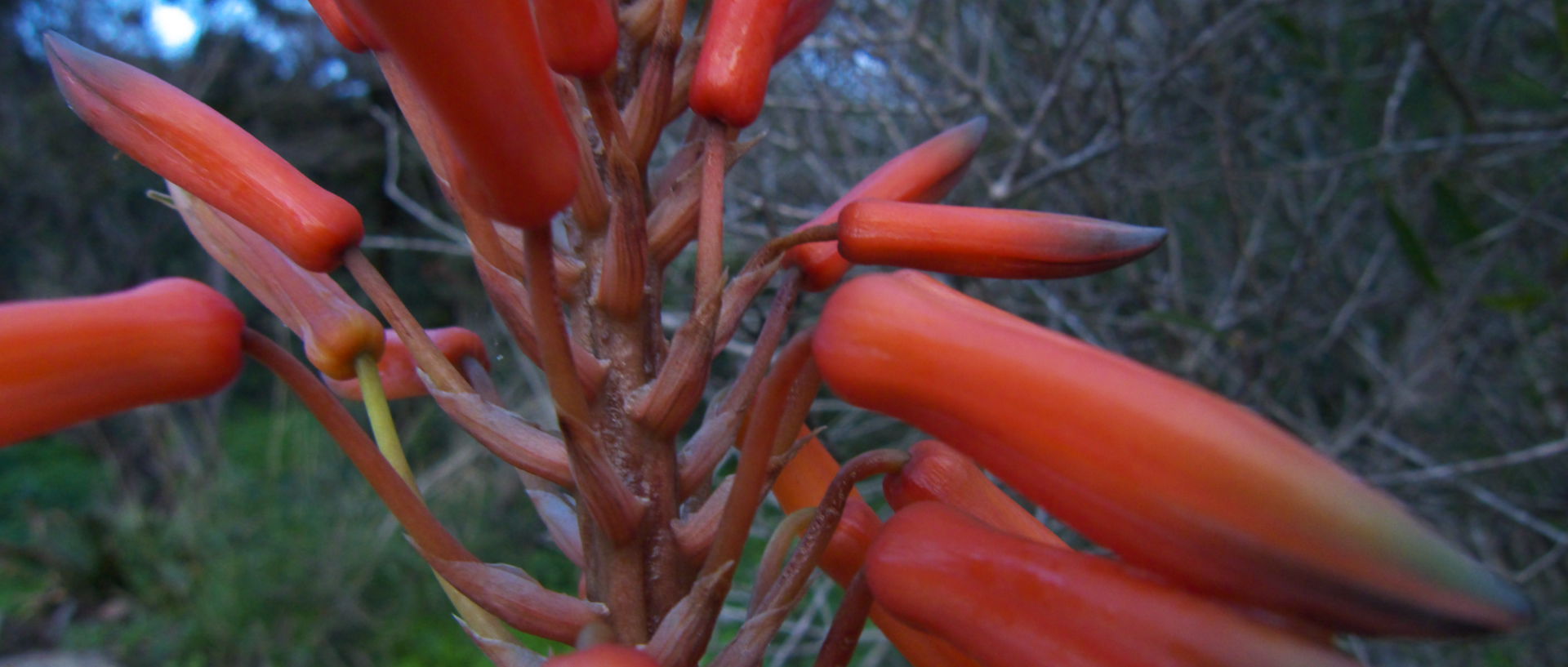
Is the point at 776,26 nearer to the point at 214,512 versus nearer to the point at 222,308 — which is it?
the point at 222,308

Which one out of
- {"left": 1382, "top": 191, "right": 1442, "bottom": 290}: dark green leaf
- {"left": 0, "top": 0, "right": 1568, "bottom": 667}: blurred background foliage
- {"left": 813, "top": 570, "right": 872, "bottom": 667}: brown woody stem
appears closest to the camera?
{"left": 813, "top": 570, "right": 872, "bottom": 667}: brown woody stem

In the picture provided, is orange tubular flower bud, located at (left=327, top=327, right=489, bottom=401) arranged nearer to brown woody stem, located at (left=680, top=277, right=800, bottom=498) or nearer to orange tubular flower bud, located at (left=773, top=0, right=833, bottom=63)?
brown woody stem, located at (left=680, top=277, right=800, bottom=498)

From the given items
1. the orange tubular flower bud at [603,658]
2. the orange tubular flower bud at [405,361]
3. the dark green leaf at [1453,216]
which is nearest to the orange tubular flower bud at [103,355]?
the orange tubular flower bud at [405,361]

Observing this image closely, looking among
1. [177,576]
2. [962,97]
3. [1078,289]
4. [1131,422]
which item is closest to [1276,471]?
[1131,422]

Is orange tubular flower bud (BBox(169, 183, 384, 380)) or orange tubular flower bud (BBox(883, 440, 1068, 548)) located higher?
orange tubular flower bud (BBox(169, 183, 384, 380))

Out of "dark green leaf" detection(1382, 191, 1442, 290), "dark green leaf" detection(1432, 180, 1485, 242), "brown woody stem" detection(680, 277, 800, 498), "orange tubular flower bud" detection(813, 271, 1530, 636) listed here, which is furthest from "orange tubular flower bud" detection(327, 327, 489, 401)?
"dark green leaf" detection(1432, 180, 1485, 242)

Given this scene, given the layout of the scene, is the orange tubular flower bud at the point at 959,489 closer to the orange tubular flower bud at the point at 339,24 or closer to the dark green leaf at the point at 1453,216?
the orange tubular flower bud at the point at 339,24

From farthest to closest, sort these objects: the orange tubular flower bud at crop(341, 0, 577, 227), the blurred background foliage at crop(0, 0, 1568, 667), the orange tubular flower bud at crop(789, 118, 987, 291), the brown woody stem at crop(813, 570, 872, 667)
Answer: the blurred background foliage at crop(0, 0, 1568, 667) → the orange tubular flower bud at crop(789, 118, 987, 291) → the brown woody stem at crop(813, 570, 872, 667) → the orange tubular flower bud at crop(341, 0, 577, 227)

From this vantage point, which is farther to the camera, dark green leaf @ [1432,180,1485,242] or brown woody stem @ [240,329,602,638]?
dark green leaf @ [1432,180,1485,242]
